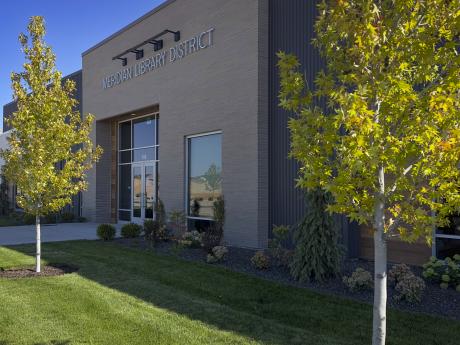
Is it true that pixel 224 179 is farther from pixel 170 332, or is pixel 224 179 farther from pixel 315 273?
pixel 170 332

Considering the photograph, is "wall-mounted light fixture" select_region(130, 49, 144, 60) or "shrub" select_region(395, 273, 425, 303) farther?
"wall-mounted light fixture" select_region(130, 49, 144, 60)

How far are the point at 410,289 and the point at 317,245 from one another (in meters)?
1.84

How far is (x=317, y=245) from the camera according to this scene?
802cm

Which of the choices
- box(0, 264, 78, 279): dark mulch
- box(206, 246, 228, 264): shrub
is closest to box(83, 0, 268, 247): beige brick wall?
box(206, 246, 228, 264): shrub

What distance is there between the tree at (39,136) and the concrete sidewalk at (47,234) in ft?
17.7

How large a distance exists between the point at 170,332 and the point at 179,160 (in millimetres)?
10098

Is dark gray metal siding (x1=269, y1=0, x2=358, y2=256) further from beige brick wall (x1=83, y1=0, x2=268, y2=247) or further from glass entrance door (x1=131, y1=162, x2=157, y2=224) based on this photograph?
glass entrance door (x1=131, y1=162, x2=157, y2=224)

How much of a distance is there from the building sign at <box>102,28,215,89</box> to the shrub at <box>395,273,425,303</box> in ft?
31.3

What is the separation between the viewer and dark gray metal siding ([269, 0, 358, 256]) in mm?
11203

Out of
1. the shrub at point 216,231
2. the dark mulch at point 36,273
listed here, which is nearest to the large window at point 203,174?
the shrub at point 216,231

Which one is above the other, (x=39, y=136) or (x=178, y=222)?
(x=39, y=136)

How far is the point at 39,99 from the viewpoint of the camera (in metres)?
9.04

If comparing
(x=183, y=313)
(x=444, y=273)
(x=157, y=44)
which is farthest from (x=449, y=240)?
(x=157, y=44)

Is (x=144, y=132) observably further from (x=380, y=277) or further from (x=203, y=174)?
(x=380, y=277)
